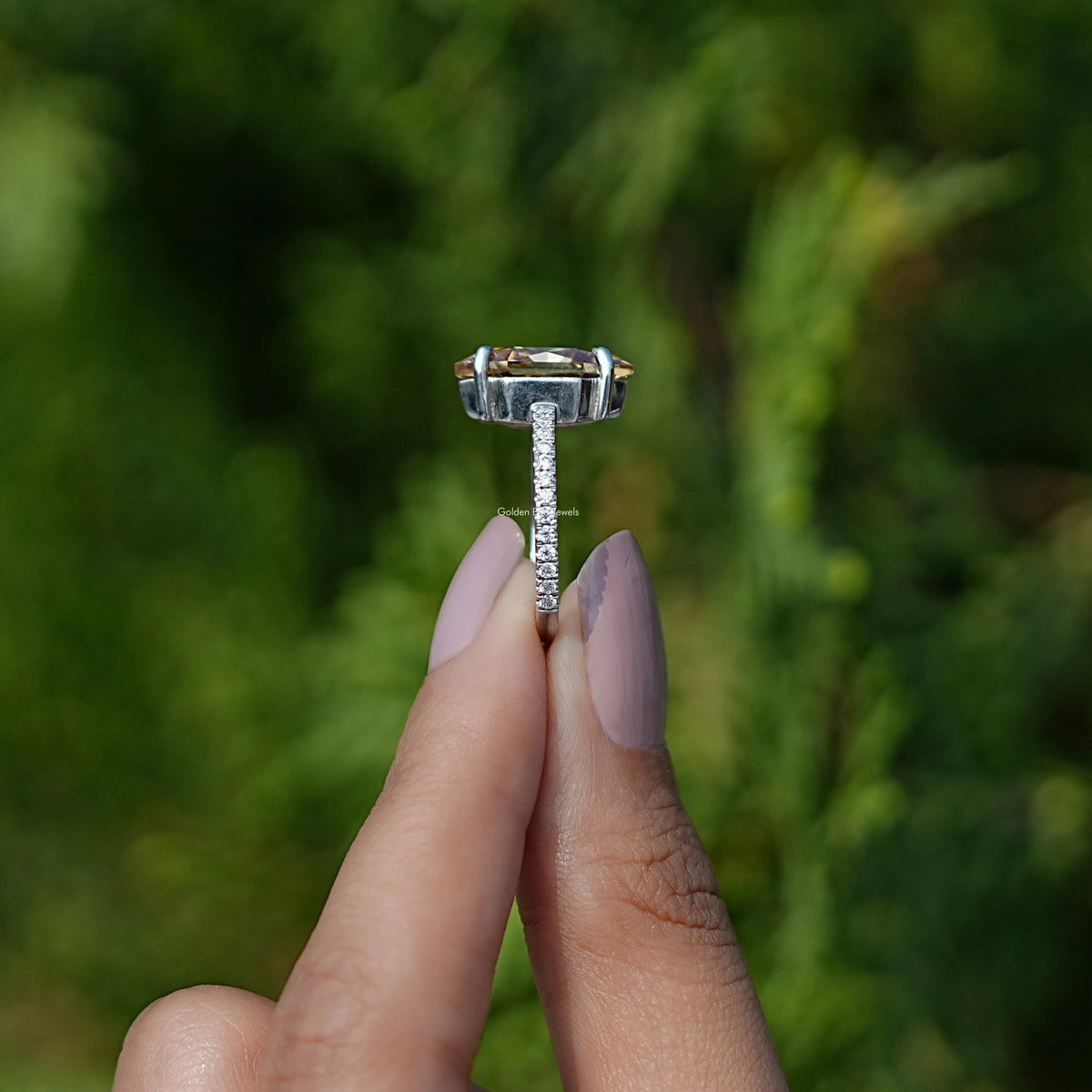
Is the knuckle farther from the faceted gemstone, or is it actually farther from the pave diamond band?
the faceted gemstone

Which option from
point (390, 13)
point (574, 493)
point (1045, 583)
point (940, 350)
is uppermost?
point (390, 13)

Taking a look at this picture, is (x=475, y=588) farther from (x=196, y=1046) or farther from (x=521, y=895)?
(x=196, y=1046)

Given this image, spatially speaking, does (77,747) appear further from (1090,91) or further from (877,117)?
(1090,91)

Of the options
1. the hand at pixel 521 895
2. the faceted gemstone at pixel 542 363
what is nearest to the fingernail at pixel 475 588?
the hand at pixel 521 895

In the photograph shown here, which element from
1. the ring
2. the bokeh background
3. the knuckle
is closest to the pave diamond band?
the ring

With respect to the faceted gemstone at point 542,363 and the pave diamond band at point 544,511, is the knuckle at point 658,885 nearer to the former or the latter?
the pave diamond band at point 544,511

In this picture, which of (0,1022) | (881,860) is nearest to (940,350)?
(881,860)
